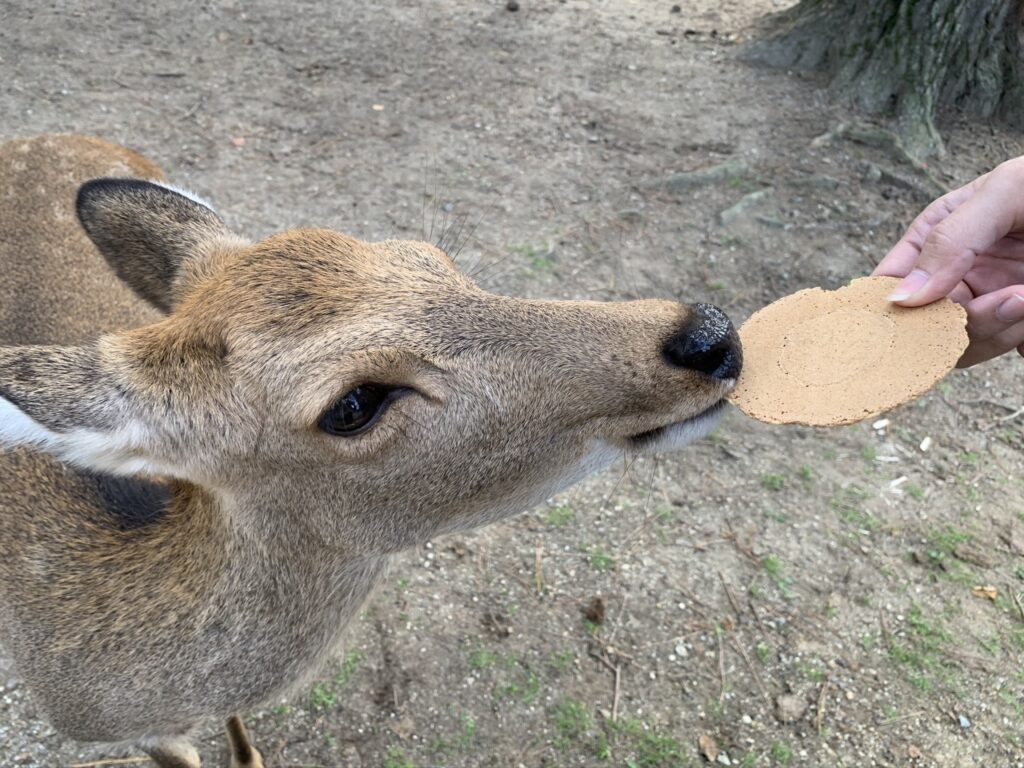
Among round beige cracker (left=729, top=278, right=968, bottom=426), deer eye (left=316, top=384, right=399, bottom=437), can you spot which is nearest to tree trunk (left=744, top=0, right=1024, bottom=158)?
round beige cracker (left=729, top=278, right=968, bottom=426)

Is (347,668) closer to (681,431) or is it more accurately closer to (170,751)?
(170,751)

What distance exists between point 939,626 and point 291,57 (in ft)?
25.9

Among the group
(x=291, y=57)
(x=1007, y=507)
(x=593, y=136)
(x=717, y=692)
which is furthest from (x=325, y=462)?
(x=291, y=57)

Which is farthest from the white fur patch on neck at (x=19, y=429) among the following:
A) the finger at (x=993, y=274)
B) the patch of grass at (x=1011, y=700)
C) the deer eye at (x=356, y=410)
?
the patch of grass at (x=1011, y=700)

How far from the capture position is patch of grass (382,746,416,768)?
3576 millimetres

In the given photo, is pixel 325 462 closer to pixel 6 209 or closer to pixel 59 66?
pixel 6 209

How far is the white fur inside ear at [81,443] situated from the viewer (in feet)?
6.59

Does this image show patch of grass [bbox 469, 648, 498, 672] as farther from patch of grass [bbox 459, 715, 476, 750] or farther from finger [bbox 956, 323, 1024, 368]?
finger [bbox 956, 323, 1024, 368]

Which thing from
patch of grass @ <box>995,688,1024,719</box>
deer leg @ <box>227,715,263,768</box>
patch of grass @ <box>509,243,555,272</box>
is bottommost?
patch of grass @ <box>995,688,1024,719</box>

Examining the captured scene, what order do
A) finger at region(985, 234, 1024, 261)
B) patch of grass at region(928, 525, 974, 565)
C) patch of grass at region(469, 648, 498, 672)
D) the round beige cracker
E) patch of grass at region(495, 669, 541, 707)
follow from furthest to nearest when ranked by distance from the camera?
patch of grass at region(928, 525, 974, 565) → patch of grass at region(469, 648, 498, 672) → patch of grass at region(495, 669, 541, 707) → finger at region(985, 234, 1024, 261) → the round beige cracker

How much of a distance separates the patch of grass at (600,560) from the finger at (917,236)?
2.08 meters

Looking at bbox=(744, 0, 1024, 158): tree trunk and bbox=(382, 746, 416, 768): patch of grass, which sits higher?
bbox=(744, 0, 1024, 158): tree trunk

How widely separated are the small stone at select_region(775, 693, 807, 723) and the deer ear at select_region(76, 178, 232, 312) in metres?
3.21

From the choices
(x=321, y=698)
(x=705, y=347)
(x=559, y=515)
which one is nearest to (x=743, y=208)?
(x=559, y=515)
